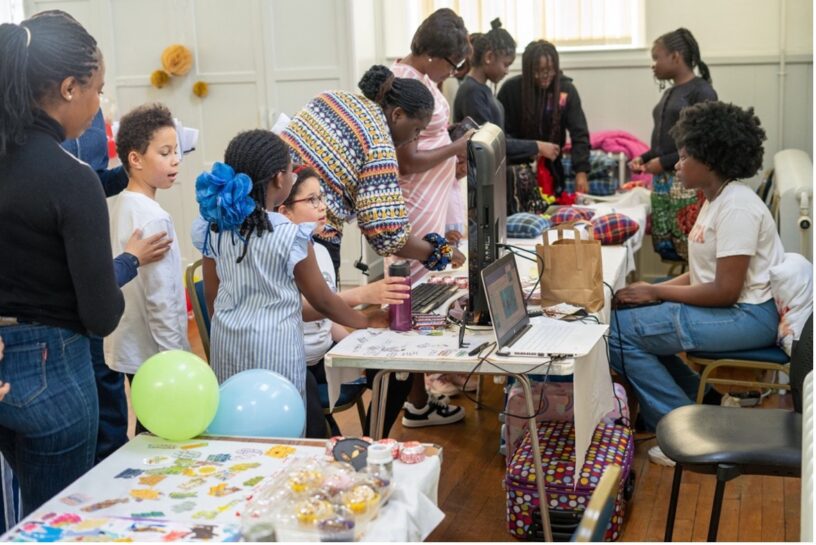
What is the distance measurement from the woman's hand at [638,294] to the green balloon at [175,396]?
195cm

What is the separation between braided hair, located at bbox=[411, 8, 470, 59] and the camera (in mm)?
3832

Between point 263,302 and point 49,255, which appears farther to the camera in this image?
point 263,302

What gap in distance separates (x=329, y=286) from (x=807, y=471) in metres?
1.34

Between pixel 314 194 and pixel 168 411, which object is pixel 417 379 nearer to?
pixel 314 194

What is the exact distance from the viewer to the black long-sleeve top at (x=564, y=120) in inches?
226

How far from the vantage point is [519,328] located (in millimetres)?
2734

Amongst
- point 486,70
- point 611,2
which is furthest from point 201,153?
point 611,2

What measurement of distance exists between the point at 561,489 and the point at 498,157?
0.99 m

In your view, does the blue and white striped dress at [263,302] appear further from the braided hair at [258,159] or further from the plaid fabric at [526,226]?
the plaid fabric at [526,226]

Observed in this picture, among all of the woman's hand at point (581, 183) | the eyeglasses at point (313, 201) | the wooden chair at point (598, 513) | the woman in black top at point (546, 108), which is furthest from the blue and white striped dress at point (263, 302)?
the woman's hand at point (581, 183)

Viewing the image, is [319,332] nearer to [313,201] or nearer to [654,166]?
[313,201]

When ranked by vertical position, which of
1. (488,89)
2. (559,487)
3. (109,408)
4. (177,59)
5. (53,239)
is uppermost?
(177,59)

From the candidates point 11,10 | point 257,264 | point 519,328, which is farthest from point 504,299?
point 11,10

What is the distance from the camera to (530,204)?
4.97m
